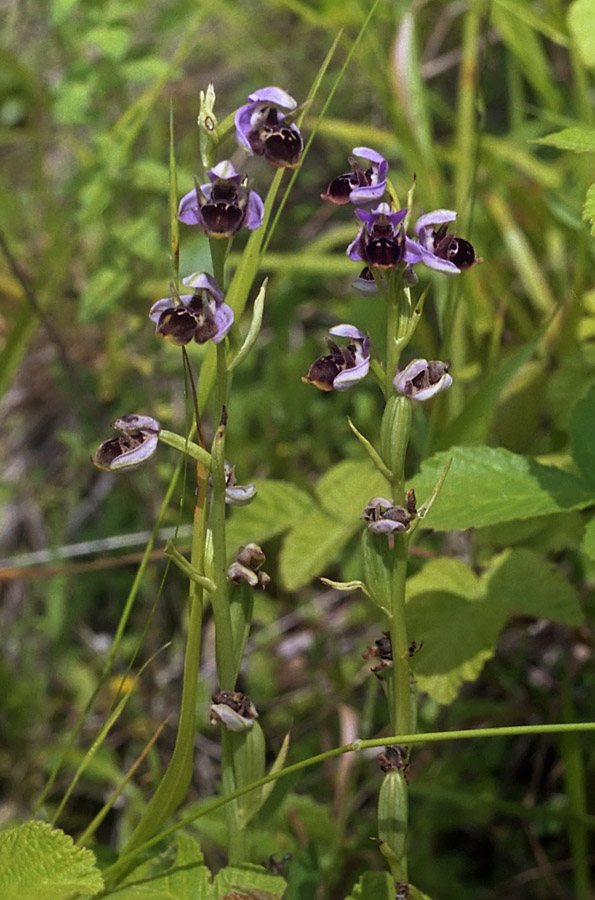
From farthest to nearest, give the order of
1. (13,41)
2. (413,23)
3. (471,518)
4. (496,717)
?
1. (13,41)
2. (413,23)
3. (496,717)
4. (471,518)

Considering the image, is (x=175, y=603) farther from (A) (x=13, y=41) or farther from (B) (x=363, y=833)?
(A) (x=13, y=41)

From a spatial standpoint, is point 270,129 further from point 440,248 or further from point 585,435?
point 585,435

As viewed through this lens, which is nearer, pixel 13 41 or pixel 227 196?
pixel 227 196

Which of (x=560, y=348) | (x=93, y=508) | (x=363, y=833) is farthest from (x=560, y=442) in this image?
(x=93, y=508)

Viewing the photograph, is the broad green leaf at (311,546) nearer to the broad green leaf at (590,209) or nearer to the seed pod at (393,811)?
the seed pod at (393,811)

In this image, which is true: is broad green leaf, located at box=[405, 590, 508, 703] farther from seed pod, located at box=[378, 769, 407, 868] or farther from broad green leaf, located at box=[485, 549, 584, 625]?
seed pod, located at box=[378, 769, 407, 868]

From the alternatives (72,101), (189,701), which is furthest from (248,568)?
(72,101)

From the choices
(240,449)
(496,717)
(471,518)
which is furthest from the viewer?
(240,449)
